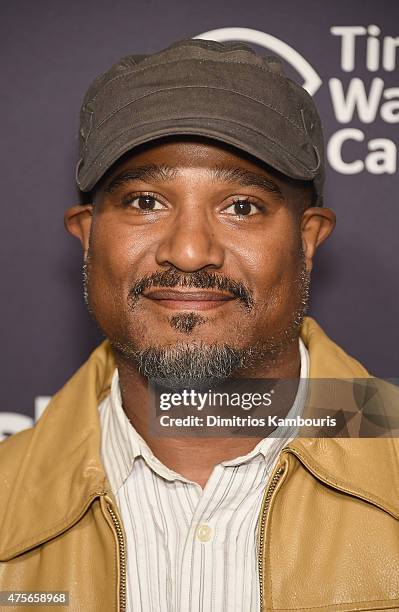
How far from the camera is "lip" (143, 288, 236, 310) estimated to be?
1.14m

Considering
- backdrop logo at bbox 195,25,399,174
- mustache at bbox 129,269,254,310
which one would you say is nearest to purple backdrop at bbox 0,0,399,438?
backdrop logo at bbox 195,25,399,174

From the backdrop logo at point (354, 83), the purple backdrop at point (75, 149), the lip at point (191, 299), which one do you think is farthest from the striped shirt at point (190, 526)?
the backdrop logo at point (354, 83)

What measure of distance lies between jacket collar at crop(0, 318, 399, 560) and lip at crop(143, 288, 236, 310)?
0.76 feet

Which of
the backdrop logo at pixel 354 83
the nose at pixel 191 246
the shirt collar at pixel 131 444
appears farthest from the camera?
the backdrop logo at pixel 354 83

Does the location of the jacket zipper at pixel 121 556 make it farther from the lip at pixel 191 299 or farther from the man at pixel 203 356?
the lip at pixel 191 299

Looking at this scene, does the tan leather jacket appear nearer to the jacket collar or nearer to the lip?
the jacket collar

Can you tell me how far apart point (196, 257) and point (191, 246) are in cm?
2

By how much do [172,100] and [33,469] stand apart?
636mm

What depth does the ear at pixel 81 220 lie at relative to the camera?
1.32 meters

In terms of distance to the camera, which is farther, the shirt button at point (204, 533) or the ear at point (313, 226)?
the ear at point (313, 226)

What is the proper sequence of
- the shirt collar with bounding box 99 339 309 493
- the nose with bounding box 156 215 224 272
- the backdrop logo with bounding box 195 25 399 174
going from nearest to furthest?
the nose with bounding box 156 215 224 272 → the shirt collar with bounding box 99 339 309 493 → the backdrop logo with bounding box 195 25 399 174

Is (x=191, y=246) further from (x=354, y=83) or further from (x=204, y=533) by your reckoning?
(x=354, y=83)

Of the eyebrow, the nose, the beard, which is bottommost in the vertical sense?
the beard

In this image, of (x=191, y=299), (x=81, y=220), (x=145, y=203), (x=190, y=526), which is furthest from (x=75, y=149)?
(x=190, y=526)
